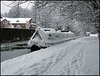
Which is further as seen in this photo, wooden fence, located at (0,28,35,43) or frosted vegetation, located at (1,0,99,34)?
wooden fence, located at (0,28,35,43)

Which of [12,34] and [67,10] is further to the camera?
[12,34]

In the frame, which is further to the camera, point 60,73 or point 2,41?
point 2,41

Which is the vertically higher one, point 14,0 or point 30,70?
point 14,0

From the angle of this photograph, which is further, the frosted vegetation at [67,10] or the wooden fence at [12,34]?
the wooden fence at [12,34]

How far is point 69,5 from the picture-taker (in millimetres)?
5965

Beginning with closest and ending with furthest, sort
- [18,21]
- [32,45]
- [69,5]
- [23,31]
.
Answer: [69,5], [32,45], [23,31], [18,21]

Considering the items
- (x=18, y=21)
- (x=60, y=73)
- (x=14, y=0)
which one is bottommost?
(x=60, y=73)

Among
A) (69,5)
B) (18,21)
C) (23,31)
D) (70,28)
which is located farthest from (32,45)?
(18,21)

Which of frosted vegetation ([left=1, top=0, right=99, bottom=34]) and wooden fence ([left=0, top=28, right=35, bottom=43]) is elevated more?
frosted vegetation ([left=1, top=0, right=99, bottom=34])

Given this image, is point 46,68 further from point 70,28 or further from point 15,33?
point 70,28

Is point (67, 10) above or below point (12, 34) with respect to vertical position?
above

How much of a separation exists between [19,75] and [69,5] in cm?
371

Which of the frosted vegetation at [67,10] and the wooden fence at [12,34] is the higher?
the frosted vegetation at [67,10]

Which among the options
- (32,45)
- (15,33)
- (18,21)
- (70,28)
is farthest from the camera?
(18,21)
